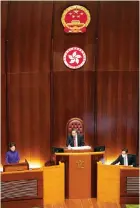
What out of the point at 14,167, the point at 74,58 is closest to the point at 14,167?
the point at 14,167

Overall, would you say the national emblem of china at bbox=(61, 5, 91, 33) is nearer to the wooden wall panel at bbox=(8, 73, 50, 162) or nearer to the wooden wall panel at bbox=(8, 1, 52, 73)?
the wooden wall panel at bbox=(8, 1, 52, 73)

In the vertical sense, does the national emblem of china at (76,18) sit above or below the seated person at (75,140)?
above

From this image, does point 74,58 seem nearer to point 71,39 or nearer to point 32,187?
point 71,39

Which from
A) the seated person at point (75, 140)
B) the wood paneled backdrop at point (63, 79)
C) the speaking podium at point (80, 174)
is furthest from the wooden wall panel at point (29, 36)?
the speaking podium at point (80, 174)

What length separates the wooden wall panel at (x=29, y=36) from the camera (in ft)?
23.7

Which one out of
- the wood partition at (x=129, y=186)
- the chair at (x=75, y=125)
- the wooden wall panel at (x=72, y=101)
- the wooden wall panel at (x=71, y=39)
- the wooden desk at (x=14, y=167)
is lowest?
the wood partition at (x=129, y=186)

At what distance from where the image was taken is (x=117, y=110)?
7.52 metres

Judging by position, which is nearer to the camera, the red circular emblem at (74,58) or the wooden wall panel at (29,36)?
the wooden wall panel at (29,36)

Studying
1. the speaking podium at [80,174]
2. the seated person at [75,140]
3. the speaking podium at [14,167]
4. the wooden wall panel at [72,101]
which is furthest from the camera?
the wooden wall panel at [72,101]

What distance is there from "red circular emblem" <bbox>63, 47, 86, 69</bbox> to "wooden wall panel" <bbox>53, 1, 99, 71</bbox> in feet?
0.25

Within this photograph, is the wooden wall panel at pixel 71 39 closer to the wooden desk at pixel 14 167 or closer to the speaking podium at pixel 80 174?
the speaking podium at pixel 80 174

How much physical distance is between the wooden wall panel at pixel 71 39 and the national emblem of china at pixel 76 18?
0.10 metres

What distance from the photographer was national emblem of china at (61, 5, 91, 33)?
7.24 meters

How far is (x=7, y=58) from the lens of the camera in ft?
23.9
